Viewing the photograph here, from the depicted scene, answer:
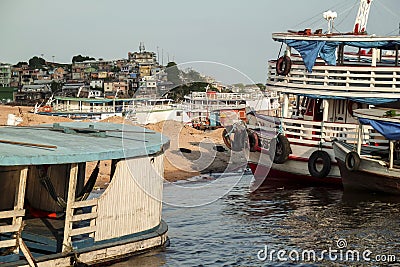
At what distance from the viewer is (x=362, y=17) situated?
28.8 metres

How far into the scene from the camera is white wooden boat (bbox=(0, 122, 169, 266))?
12695mm

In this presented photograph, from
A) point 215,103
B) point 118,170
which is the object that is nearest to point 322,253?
point 118,170

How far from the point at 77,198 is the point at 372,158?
1163 centimetres

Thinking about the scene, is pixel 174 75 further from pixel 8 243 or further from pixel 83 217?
pixel 8 243

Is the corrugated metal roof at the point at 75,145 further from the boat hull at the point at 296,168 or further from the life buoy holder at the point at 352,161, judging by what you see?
the boat hull at the point at 296,168

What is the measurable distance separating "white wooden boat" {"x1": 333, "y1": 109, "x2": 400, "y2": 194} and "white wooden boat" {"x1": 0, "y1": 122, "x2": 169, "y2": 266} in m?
8.77

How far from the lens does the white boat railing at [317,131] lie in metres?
25.2

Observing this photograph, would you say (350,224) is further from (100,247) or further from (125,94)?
(125,94)

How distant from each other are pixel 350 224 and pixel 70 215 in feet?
31.1

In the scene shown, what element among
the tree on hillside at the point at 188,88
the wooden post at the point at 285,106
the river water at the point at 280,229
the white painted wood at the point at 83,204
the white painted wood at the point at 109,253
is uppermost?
the tree on hillside at the point at 188,88

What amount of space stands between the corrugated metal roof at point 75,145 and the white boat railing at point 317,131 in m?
10.00

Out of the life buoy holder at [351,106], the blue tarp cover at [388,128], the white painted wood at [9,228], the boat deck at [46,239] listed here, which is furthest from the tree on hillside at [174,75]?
the life buoy holder at [351,106]

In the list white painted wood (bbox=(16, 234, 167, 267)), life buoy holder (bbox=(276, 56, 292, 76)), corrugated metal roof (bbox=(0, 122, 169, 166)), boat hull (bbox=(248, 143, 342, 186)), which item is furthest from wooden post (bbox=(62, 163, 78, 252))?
life buoy holder (bbox=(276, 56, 292, 76))

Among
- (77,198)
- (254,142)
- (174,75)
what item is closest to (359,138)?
(254,142)
